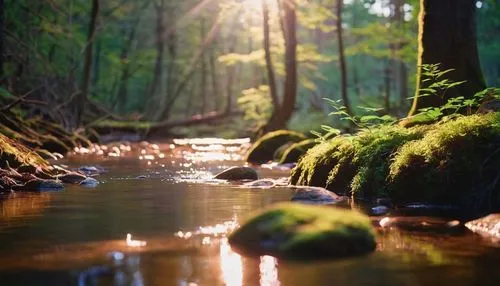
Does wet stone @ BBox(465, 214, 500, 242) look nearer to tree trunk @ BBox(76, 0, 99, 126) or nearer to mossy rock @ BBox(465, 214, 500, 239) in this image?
mossy rock @ BBox(465, 214, 500, 239)

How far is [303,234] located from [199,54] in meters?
33.3

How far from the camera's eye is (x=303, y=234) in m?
4.54

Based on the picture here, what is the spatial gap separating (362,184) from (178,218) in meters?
2.62

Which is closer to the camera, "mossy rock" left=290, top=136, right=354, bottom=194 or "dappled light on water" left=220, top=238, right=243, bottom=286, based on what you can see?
"dappled light on water" left=220, top=238, right=243, bottom=286

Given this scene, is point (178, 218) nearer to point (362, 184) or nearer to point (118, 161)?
point (362, 184)

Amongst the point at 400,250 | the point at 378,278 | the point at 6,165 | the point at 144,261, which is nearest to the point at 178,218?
the point at 144,261

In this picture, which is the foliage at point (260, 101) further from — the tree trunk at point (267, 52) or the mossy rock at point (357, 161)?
the mossy rock at point (357, 161)

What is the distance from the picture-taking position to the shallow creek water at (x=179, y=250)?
3.81 m

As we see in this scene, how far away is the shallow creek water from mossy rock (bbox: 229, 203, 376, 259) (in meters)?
0.15

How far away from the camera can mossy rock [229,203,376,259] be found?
443 cm

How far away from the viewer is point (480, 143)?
22.3 feet

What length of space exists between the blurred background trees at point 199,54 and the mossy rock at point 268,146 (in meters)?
3.41

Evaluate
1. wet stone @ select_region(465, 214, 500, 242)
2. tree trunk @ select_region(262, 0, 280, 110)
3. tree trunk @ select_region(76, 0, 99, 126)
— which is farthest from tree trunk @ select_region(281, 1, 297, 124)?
wet stone @ select_region(465, 214, 500, 242)

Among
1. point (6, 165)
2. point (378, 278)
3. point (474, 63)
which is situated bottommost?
point (378, 278)
